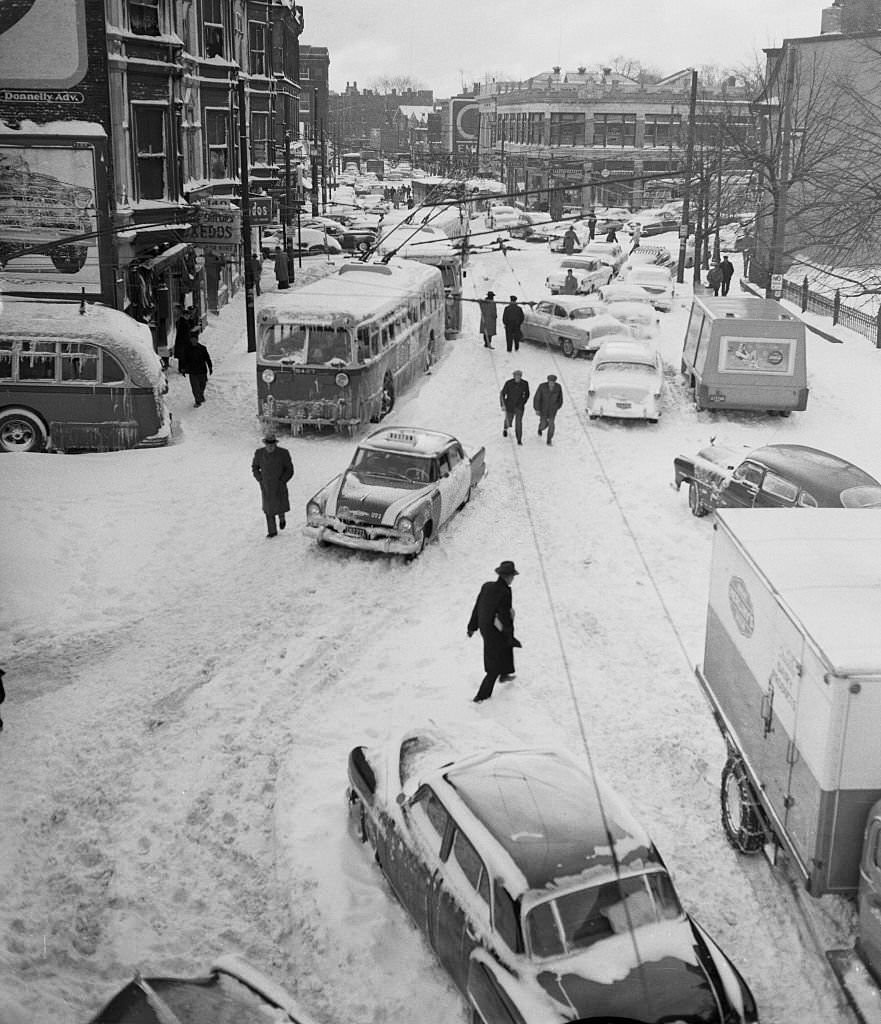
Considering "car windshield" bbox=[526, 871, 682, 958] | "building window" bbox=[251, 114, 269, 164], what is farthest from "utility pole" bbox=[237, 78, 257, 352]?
"car windshield" bbox=[526, 871, 682, 958]

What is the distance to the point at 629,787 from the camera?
380 inches

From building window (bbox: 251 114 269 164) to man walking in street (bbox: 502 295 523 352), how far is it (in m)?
17.2

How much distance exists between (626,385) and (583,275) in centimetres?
1979

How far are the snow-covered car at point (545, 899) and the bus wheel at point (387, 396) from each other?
1448cm

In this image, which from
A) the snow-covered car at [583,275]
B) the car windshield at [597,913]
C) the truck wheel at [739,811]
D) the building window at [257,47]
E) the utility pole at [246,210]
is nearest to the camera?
the car windshield at [597,913]

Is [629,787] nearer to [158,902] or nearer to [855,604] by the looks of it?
[855,604]

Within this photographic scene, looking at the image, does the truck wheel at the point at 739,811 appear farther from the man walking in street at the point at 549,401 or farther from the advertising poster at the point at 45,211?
the advertising poster at the point at 45,211

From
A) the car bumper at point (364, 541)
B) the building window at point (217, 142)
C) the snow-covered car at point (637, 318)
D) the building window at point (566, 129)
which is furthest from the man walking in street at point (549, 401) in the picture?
the building window at point (566, 129)

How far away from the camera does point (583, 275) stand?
135 ft

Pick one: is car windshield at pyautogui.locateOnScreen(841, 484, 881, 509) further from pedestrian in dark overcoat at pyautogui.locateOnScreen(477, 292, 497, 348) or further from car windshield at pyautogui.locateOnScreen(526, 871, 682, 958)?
pedestrian in dark overcoat at pyautogui.locateOnScreen(477, 292, 497, 348)

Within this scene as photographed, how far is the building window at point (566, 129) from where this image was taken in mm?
108250

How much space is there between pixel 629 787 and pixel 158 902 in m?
3.89

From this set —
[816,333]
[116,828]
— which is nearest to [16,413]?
[116,828]

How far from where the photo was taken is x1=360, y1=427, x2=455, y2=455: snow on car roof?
620 inches
